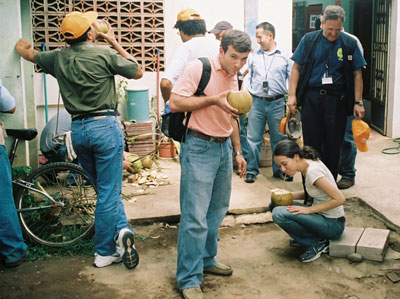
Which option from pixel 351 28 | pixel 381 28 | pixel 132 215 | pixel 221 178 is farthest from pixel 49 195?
pixel 351 28

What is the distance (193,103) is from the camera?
410cm

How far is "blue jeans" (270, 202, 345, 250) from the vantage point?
511 centimetres

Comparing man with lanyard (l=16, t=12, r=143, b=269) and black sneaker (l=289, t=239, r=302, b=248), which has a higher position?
man with lanyard (l=16, t=12, r=143, b=269)

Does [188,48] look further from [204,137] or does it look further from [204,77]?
[204,137]

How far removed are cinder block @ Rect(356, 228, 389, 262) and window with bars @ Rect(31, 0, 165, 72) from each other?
16.5 ft

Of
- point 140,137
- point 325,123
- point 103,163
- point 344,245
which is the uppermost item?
point 325,123

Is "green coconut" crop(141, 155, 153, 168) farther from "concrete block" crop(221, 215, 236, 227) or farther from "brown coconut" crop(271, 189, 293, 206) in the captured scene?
"brown coconut" crop(271, 189, 293, 206)

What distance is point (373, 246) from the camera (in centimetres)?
510

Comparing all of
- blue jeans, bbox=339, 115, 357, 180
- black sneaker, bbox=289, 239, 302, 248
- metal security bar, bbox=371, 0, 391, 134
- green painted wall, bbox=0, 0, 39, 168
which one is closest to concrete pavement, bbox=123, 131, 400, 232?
blue jeans, bbox=339, 115, 357, 180

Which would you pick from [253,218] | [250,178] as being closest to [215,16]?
[250,178]

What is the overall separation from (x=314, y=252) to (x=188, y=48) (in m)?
2.44

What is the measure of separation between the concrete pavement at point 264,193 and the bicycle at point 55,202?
23.6 inches

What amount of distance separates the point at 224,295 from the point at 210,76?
6.08ft

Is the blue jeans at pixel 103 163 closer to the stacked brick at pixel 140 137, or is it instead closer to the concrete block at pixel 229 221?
the concrete block at pixel 229 221
